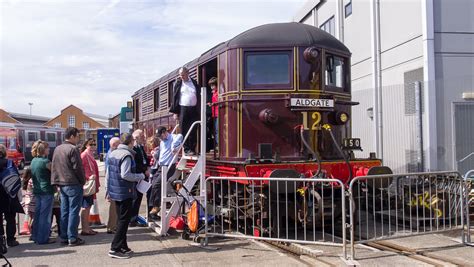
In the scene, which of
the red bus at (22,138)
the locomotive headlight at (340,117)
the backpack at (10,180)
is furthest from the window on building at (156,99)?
the red bus at (22,138)

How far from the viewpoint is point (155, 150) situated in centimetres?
920

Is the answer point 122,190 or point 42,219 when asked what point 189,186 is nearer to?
point 122,190

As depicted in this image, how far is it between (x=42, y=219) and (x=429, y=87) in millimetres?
Answer: 10680

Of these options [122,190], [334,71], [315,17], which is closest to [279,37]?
[334,71]

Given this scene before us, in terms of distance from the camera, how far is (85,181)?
23.9 feet

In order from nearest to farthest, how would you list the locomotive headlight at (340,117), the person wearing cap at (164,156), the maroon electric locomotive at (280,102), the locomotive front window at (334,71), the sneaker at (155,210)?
the maroon electric locomotive at (280,102) → the person wearing cap at (164,156) → the locomotive headlight at (340,117) → the locomotive front window at (334,71) → the sneaker at (155,210)

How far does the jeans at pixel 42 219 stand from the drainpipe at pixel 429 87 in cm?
998

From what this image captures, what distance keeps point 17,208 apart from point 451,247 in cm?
663

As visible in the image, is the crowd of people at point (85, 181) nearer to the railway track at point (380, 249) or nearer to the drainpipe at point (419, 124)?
the railway track at point (380, 249)

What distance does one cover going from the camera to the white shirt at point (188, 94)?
26.9 feet

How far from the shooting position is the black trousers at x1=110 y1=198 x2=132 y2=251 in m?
6.28

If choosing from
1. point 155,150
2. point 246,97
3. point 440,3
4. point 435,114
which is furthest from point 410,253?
point 440,3

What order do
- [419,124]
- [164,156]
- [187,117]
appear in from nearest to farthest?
[164,156]
[187,117]
[419,124]

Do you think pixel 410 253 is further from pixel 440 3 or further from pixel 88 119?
pixel 88 119
